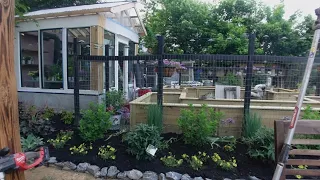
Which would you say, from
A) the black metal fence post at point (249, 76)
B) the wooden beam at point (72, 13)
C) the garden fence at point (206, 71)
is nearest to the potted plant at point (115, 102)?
the garden fence at point (206, 71)

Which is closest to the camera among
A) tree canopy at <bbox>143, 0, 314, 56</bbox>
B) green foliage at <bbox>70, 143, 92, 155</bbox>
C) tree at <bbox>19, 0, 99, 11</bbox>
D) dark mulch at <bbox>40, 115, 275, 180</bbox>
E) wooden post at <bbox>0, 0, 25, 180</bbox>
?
wooden post at <bbox>0, 0, 25, 180</bbox>

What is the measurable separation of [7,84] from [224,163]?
2236 millimetres

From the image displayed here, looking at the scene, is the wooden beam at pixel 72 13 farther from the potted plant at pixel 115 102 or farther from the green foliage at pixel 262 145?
the green foliage at pixel 262 145

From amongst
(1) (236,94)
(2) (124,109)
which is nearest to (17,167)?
(2) (124,109)

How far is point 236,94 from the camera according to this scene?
5.04 metres

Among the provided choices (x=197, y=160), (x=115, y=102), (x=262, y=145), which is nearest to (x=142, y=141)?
(x=197, y=160)

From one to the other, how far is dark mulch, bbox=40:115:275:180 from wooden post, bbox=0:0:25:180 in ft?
4.43

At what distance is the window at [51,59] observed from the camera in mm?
5023

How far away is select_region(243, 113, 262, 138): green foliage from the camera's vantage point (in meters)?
2.97

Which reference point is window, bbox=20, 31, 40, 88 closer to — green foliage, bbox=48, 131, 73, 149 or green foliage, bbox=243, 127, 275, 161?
green foliage, bbox=48, 131, 73, 149

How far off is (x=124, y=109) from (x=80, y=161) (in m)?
1.69

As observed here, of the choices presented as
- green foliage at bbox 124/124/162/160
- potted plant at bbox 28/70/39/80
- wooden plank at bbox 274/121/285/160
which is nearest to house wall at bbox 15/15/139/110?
potted plant at bbox 28/70/39/80

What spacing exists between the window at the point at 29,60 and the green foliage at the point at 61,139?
258 centimetres

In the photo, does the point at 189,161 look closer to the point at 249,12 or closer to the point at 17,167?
the point at 17,167
